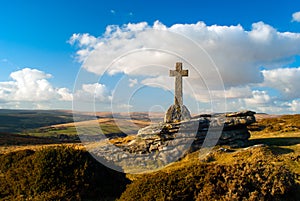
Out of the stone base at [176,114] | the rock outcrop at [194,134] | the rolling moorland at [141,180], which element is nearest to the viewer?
the rolling moorland at [141,180]

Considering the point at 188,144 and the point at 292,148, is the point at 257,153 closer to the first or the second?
the point at 292,148

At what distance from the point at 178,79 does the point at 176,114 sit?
3.02 m

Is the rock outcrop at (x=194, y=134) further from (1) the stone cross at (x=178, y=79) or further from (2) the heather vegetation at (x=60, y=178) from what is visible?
(2) the heather vegetation at (x=60, y=178)

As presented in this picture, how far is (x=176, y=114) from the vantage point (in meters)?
22.6

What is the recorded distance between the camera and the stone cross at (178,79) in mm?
→ 23188

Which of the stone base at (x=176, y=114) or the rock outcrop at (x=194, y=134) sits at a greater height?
the stone base at (x=176, y=114)

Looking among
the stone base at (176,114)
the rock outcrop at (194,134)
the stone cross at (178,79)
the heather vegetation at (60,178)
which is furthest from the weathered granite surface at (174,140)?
the heather vegetation at (60,178)

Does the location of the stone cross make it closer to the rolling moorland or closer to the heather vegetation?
the rolling moorland

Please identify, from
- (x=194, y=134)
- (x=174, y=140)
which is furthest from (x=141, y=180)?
(x=194, y=134)

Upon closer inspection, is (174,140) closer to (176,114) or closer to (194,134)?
(194,134)

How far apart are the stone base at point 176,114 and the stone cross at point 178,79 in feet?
1.55

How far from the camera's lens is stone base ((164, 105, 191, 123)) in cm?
2228

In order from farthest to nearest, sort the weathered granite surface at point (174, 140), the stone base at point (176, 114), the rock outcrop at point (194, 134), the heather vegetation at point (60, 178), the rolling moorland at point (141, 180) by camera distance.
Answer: the stone base at point (176, 114) < the rock outcrop at point (194, 134) < the weathered granite surface at point (174, 140) < the heather vegetation at point (60, 178) < the rolling moorland at point (141, 180)

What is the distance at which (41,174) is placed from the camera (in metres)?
12.0
